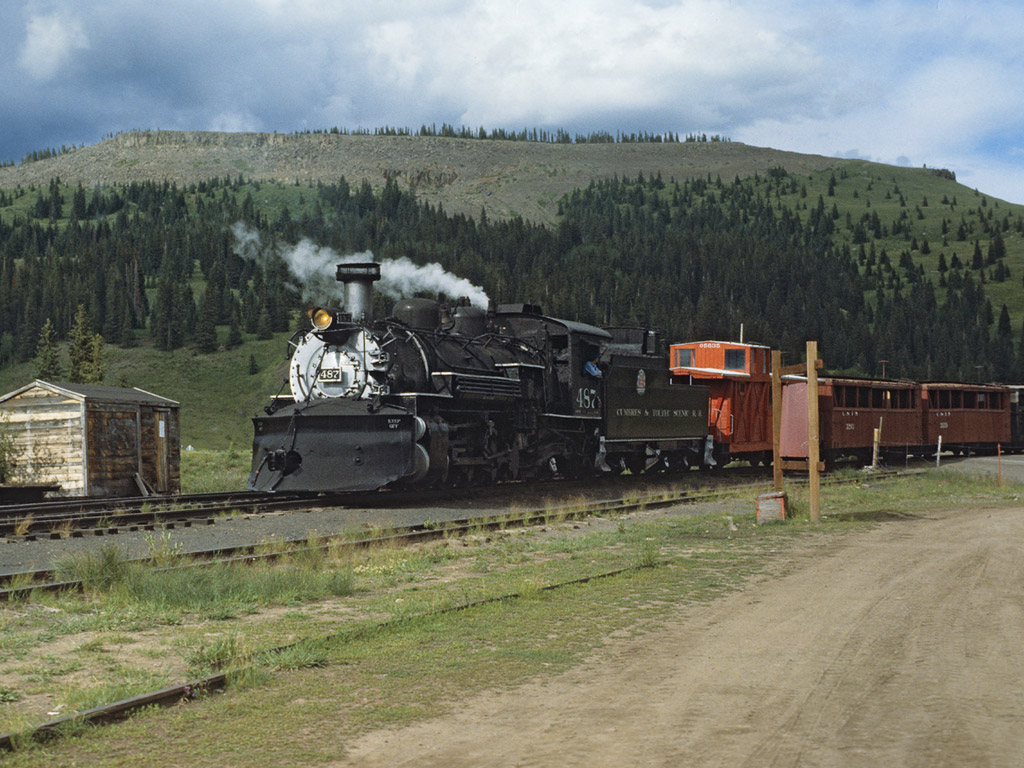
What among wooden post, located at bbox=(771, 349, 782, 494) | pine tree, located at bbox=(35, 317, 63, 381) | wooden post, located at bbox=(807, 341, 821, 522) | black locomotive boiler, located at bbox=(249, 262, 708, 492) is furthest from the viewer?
pine tree, located at bbox=(35, 317, 63, 381)

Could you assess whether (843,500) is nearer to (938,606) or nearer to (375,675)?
(938,606)

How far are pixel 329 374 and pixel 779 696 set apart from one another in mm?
14279

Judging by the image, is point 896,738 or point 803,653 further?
point 803,653

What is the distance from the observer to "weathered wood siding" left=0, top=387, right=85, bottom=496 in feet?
71.6

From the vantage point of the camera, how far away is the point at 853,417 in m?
32.1

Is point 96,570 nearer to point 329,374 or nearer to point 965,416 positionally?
point 329,374

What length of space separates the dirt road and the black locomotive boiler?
366 inches

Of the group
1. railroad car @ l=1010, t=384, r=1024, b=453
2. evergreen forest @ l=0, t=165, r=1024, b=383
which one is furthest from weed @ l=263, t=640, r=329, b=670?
evergreen forest @ l=0, t=165, r=1024, b=383

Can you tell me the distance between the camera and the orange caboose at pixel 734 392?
2909cm

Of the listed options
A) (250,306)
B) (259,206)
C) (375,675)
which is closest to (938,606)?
(375,675)

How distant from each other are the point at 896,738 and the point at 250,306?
104 metres

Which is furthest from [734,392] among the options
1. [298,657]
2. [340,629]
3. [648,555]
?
[298,657]

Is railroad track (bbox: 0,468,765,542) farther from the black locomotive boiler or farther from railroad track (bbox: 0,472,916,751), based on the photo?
railroad track (bbox: 0,472,916,751)

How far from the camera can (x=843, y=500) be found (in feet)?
70.8
